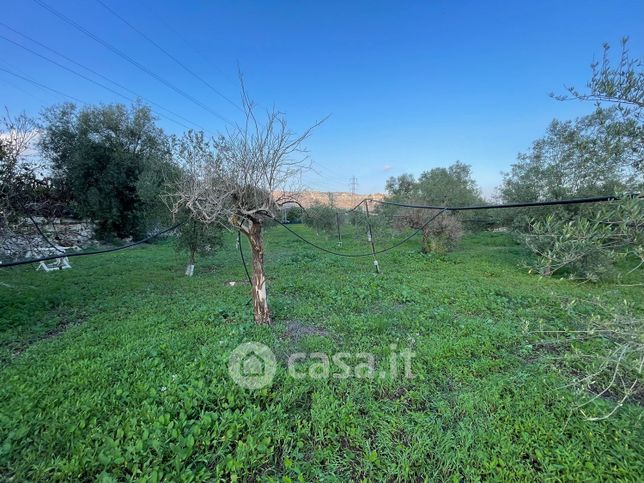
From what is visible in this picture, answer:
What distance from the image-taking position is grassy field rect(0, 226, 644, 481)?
1.94 m

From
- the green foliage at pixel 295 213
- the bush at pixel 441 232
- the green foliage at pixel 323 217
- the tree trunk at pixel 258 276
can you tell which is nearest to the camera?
the tree trunk at pixel 258 276

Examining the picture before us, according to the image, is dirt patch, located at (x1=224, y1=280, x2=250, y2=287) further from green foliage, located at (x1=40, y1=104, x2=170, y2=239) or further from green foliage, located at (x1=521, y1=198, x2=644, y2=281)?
green foliage, located at (x1=40, y1=104, x2=170, y2=239)

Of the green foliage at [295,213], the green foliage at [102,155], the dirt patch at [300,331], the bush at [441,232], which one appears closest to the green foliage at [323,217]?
the green foliage at [295,213]

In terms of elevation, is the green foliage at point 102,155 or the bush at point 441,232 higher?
the green foliage at point 102,155

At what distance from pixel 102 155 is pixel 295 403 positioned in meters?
17.5

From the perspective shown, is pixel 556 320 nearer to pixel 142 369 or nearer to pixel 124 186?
pixel 142 369

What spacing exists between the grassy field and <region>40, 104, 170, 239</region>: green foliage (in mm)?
11979

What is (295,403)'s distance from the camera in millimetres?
2574

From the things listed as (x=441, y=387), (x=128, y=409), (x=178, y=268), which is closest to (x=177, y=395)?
(x=128, y=409)

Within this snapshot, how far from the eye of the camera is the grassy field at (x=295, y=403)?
1.94 m

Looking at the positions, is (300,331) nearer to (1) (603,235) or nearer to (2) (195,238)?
(1) (603,235)

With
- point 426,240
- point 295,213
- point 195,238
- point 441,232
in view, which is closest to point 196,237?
point 195,238

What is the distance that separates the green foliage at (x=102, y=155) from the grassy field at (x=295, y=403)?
12.0 meters

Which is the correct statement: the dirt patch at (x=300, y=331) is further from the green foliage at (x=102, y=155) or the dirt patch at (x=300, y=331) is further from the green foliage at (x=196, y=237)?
the green foliage at (x=102, y=155)
